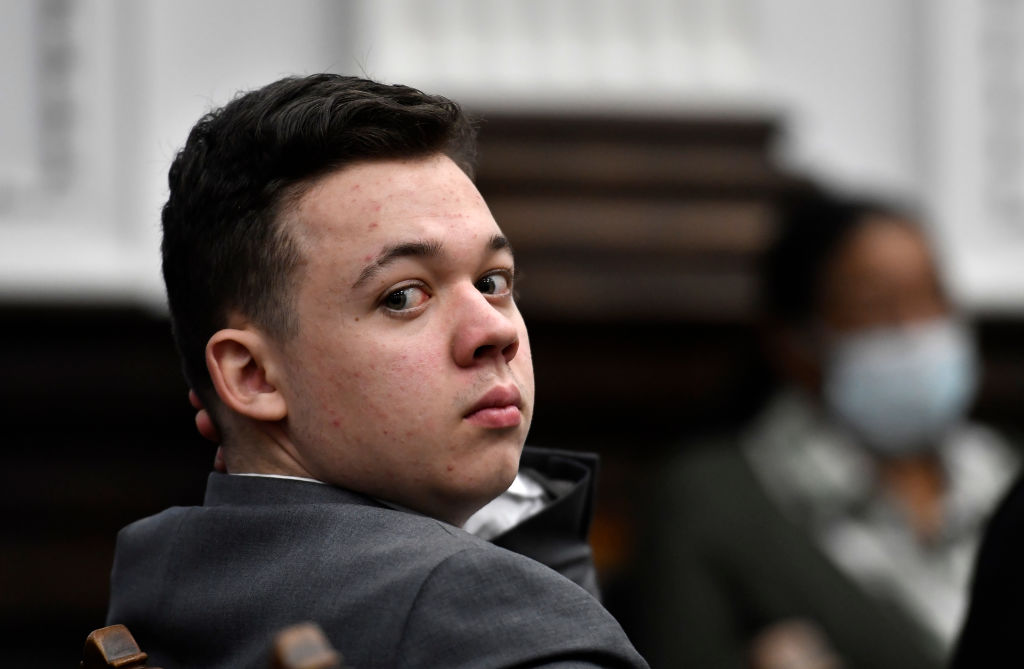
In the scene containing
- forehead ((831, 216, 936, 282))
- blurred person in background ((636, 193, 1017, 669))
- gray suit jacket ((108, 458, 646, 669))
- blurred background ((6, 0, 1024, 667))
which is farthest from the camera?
blurred background ((6, 0, 1024, 667))

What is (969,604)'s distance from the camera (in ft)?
7.12

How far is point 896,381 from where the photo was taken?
3.87m

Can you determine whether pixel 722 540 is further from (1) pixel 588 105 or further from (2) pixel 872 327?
(1) pixel 588 105

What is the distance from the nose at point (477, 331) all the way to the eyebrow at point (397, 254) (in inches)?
2.3

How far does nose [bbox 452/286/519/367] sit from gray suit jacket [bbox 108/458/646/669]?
0.19 metres

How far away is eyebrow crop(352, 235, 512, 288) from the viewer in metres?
1.65

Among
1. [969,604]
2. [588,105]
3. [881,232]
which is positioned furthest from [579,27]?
[969,604]

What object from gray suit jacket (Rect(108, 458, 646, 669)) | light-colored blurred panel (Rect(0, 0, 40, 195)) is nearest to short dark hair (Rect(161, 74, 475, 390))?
gray suit jacket (Rect(108, 458, 646, 669))

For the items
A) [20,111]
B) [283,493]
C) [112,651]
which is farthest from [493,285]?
[20,111]

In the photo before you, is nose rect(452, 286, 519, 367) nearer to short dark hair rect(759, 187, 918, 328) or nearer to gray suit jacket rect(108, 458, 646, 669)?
gray suit jacket rect(108, 458, 646, 669)

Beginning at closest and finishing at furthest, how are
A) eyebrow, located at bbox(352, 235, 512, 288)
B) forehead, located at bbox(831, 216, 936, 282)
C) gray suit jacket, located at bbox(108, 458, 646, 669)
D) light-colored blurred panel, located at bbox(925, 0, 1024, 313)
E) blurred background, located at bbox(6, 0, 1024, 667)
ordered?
1. gray suit jacket, located at bbox(108, 458, 646, 669)
2. eyebrow, located at bbox(352, 235, 512, 288)
3. forehead, located at bbox(831, 216, 936, 282)
4. blurred background, located at bbox(6, 0, 1024, 667)
5. light-colored blurred panel, located at bbox(925, 0, 1024, 313)

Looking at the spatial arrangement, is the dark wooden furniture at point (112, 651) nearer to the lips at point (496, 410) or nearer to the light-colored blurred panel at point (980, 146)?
the lips at point (496, 410)

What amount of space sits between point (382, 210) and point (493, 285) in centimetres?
17

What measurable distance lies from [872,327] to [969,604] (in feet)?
5.94
